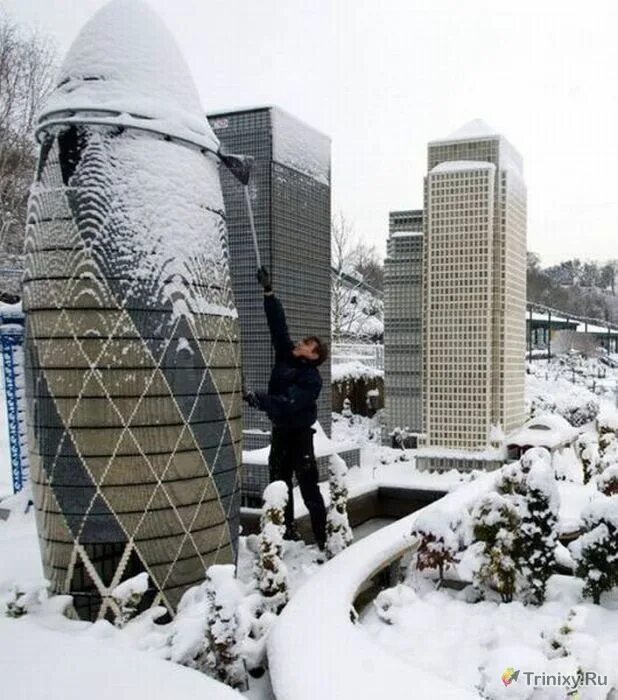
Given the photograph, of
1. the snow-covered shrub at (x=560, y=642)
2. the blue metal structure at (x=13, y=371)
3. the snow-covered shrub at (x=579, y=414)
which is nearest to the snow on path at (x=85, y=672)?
the snow-covered shrub at (x=560, y=642)

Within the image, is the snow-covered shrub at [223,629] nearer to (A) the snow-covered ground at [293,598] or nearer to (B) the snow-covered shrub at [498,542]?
(A) the snow-covered ground at [293,598]

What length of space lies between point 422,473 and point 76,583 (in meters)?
7.45

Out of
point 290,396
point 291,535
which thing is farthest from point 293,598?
point 291,535

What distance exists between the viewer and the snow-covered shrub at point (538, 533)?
13.3 feet

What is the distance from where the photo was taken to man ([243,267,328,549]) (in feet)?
13.4

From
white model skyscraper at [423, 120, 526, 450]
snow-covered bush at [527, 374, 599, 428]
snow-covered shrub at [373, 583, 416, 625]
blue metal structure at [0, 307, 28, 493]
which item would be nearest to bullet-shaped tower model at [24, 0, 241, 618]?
snow-covered shrub at [373, 583, 416, 625]

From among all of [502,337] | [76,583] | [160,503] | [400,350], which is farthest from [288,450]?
[400,350]

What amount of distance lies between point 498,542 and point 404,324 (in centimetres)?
876

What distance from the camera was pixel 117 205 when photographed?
3176 millimetres

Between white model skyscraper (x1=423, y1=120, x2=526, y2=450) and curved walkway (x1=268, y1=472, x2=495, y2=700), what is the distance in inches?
280

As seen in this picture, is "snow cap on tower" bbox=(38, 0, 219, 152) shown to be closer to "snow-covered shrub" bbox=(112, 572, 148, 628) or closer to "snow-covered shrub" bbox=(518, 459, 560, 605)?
"snow-covered shrub" bbox=(112, 572, 148, 628)

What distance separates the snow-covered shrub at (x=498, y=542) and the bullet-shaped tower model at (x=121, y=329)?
1788 mm

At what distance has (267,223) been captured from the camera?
8.38 m

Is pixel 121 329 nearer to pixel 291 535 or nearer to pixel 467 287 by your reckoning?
pixel 291 535
